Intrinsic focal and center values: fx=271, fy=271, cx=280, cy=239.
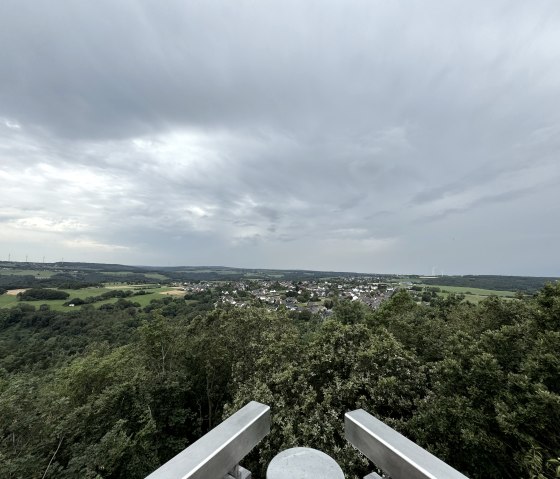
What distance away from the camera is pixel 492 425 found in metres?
6.11

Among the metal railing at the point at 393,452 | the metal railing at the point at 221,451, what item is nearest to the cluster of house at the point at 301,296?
the metal railing at the point at 221,451

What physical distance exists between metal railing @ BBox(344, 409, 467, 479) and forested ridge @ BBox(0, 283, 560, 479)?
3670 mm

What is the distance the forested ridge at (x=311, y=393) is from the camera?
5879mm

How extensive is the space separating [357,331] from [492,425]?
419 cm

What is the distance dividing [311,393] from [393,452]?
24.0 feet

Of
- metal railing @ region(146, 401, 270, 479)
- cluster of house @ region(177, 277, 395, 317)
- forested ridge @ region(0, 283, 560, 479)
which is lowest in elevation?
cluster of house @ region(177, 277, 395, 317)

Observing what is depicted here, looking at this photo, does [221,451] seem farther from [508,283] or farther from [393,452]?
[508,283]

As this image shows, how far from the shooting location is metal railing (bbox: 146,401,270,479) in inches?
51.7

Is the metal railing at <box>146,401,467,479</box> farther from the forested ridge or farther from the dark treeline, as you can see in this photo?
the dark treeline

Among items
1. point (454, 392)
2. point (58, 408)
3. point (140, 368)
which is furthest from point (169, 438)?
point (454, 392)

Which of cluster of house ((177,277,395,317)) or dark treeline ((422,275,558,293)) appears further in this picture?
dark treeline ((422,275,558,293))

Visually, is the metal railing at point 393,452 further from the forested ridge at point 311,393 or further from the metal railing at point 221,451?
the forested ridge at point 311,393

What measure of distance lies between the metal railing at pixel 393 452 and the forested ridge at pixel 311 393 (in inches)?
144

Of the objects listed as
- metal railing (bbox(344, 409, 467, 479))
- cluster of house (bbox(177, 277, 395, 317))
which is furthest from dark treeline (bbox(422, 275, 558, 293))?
metal railing (bbox(344, 409, 467, 479))
